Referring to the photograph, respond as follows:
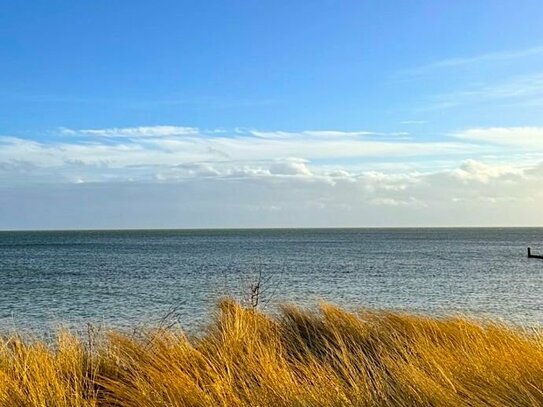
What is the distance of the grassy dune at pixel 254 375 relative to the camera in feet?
17.6

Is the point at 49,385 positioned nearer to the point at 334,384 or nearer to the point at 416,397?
the point at 334,384

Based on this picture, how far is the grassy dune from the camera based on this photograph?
17.6ft

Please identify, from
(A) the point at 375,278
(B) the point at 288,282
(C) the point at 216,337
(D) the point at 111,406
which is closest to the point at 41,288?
(B) the point at 288,282

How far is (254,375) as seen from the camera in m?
6.42

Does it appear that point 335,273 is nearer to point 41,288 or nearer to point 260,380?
point 41,288

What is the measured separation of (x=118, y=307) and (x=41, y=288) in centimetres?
1142

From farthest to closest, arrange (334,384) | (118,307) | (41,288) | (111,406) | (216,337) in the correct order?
(41,288), (118,307), (216,337), (111,406), (334,384)

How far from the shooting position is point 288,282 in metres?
42.2

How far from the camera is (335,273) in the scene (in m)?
51.0

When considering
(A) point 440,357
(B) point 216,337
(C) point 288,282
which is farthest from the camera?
(C) point 288,282

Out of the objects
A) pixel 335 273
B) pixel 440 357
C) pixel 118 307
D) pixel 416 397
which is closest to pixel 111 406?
pixel 416 397

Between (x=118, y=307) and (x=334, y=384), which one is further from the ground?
(x=334, y=384)

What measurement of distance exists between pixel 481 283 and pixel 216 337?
37.9 m

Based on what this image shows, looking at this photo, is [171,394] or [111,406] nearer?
[171,394]
